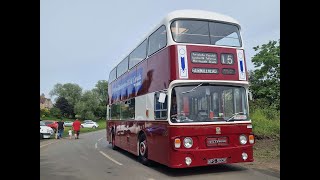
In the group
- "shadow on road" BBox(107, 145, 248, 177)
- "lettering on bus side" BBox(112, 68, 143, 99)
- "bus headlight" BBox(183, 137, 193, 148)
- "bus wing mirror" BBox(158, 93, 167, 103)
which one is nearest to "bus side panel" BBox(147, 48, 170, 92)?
"bus wing mirror" BBox(158, 93, 167, 103)

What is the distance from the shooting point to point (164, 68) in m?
10.4

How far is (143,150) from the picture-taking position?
40.0 feet

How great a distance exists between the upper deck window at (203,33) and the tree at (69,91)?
90752 mm

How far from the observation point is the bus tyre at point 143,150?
39.4 feet

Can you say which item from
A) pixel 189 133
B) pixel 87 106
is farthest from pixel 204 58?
pixel 87 106

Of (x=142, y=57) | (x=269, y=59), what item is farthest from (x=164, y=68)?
(x=269, y=59)

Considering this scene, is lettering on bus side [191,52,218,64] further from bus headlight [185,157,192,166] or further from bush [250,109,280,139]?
bush [250,109,280,139]

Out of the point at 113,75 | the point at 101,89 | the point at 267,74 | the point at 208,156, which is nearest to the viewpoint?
the point at 208,156

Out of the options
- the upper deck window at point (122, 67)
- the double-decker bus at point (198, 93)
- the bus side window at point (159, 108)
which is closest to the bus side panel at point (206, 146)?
the double-decker bus at point (198, 93)

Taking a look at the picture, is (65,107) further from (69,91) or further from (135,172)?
(135,172)

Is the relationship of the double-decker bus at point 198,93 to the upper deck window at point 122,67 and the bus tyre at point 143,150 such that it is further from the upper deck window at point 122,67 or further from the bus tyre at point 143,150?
the upper deck window at point 122,67

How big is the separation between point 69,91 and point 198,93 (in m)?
97.3
